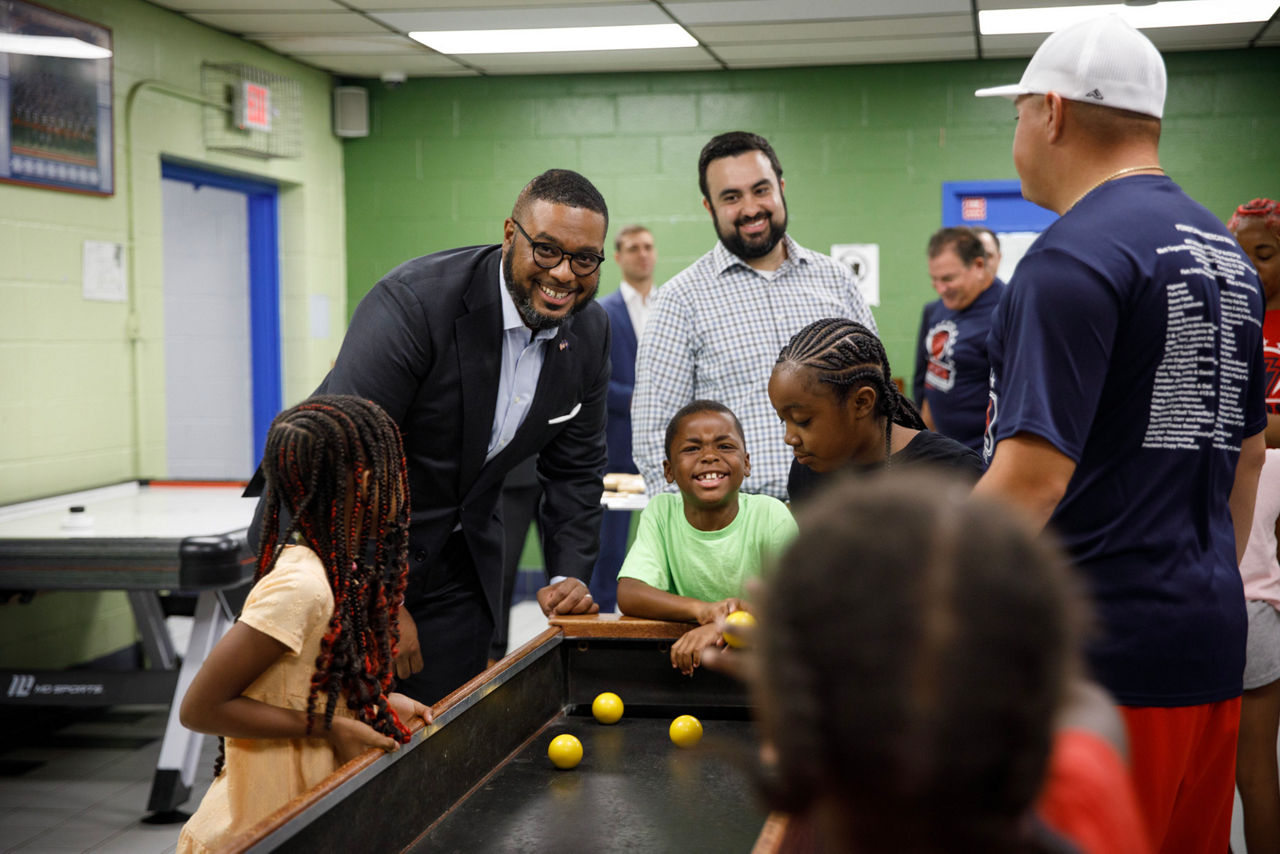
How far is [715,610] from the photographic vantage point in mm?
2268

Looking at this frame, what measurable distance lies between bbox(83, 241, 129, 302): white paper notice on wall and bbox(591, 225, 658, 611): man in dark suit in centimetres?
205

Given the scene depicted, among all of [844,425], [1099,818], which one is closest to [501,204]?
[844,425]

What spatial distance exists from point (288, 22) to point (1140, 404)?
489 centimetres

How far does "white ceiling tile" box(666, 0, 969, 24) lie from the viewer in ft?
16.9

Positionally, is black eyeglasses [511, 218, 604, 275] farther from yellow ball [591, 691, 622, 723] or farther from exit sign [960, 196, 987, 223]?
exit sign [960, 196, 987, 223]

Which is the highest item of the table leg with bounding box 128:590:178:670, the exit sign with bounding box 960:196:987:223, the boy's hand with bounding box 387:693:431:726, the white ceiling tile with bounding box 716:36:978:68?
the white ceiling tile with bounding box 716:36:978:68

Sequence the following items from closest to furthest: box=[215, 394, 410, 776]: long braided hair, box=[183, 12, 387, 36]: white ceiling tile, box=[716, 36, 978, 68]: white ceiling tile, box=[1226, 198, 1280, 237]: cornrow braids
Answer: box=[215, 394, 410, 776]: long braided hair
box=[1226, 198, 1280, 237]: cornrow braids
box=[183, 12, 387, 36]: white ceiling tile
box=[716, 36, 978, 68]: white ceiling tile

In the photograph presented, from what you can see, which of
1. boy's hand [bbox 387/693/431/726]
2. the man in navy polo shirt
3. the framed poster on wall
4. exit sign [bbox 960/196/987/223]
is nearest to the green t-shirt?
boy's hand [bbox 387/693/431/726]

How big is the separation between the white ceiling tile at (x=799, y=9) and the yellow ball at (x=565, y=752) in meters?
3.97

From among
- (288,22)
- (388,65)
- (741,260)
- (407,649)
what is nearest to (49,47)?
(288,22)

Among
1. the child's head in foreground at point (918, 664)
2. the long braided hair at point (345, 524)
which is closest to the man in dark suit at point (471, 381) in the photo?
the long braided hair at point (345, 524)

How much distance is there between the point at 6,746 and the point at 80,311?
162 centimetres

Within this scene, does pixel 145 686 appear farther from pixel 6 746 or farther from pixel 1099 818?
pixel 1099 818

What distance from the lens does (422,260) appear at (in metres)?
2.49
